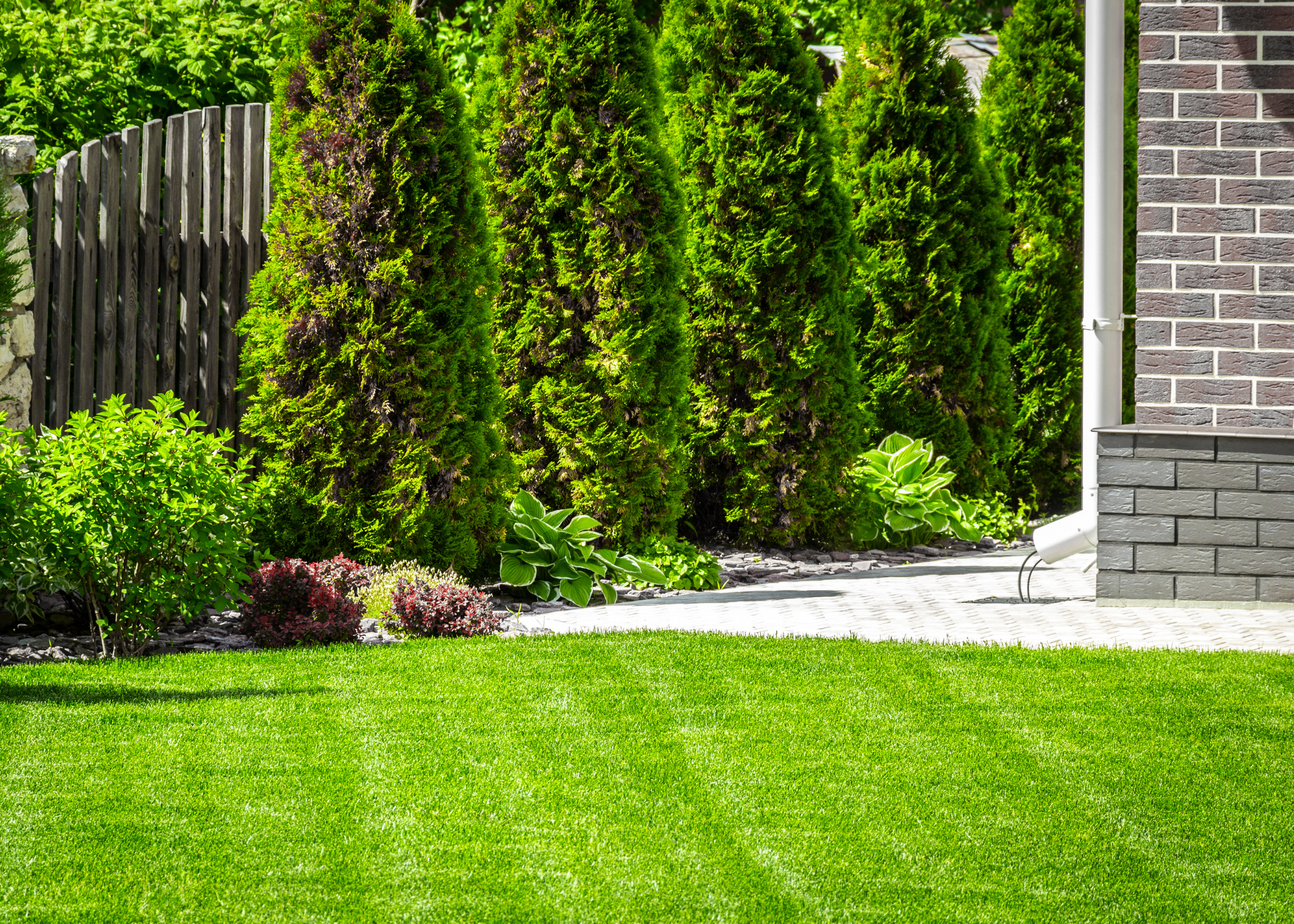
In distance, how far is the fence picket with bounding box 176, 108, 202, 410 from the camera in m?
7.58

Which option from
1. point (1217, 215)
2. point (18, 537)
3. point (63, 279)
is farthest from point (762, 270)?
point (18, 537)

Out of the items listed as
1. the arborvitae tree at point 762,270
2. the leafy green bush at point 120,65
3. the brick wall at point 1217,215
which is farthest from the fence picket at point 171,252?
the brick wall at point 1217,215

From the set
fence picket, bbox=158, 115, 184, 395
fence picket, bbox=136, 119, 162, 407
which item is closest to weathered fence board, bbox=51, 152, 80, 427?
fence picket, bbox=136, 119, 162, 407

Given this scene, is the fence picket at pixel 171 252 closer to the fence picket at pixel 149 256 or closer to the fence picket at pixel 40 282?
the fence picket at pixel 149 256

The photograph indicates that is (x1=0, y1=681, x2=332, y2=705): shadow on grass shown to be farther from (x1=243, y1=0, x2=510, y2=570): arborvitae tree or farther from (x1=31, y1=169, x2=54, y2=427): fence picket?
(x1=31, y1=169, x2=54, y2=427): fence picket

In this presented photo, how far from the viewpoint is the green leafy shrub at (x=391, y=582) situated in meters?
6.30

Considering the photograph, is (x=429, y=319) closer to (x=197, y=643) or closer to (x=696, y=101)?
(x=197, y=643)

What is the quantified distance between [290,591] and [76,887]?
2914 millimetres

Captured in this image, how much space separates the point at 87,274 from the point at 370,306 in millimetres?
1636

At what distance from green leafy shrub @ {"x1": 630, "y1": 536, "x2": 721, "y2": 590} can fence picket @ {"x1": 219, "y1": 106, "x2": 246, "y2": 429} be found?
252cm

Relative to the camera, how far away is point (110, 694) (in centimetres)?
484

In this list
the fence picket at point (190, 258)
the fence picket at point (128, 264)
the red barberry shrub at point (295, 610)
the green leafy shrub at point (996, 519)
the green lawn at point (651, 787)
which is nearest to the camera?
the green lawn at point (651, 787)

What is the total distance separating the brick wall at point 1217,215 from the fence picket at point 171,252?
5.19m

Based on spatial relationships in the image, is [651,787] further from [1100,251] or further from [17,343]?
[17,343]
